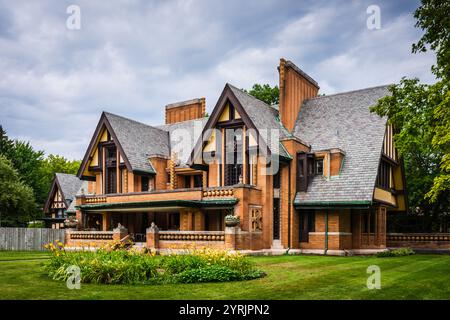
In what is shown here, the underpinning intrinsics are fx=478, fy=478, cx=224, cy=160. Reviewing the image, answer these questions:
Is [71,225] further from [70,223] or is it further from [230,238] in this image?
[230,238]

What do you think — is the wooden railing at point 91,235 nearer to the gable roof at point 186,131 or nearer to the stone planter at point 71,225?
the stone planter at point 71,225

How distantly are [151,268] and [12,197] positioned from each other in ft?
115

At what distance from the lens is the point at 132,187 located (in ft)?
112

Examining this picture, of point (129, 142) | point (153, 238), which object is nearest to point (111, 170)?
point (129, 142)

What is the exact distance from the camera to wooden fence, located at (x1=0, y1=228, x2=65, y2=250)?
115ft

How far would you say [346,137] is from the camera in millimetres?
30234

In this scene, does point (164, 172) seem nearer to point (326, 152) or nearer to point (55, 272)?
point (326, 152)

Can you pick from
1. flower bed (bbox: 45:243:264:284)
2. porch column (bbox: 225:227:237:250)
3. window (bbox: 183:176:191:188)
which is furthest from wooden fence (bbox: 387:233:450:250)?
flower bed (bbox: 45:243:264:284)

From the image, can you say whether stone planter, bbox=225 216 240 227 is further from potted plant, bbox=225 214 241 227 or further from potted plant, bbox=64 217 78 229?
potted plant, bbox=64 217 78 229

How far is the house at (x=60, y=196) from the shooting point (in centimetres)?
5372

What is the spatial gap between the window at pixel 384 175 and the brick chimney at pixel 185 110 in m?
16.7

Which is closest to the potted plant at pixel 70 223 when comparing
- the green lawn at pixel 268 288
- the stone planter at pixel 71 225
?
the stone planter at pixel 71 225
